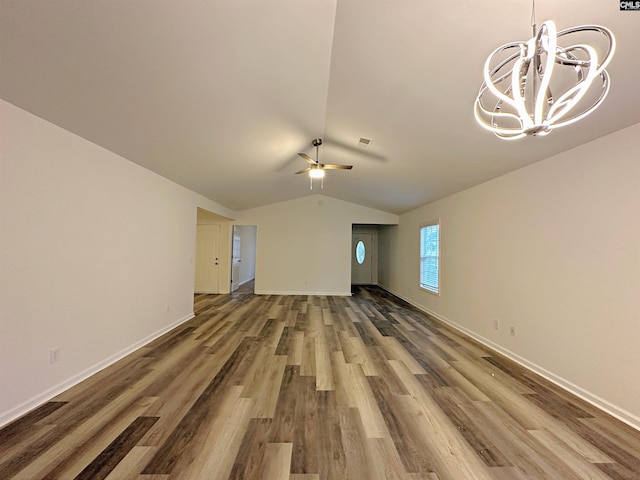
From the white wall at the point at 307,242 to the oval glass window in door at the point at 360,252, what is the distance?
240 cm

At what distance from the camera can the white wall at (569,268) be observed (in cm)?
216

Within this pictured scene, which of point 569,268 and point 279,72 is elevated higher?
point 279,72

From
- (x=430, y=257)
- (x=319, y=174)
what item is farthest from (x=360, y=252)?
(x=319, y=174)

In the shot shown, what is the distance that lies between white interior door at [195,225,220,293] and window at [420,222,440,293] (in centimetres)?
544

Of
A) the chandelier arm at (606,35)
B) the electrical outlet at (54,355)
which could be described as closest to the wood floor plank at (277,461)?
the electrical outlet at (54,355)

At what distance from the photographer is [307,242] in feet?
25.7

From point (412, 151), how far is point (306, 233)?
4.69 m

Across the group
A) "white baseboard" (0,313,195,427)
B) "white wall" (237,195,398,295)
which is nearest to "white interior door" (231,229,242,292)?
"white wall" (237,195,398,295)

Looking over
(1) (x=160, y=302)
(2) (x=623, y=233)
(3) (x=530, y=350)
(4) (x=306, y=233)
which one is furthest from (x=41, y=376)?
→ (4) (x=306, y=233)

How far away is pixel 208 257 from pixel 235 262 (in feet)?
2.70

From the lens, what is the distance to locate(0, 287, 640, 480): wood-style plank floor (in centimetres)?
163

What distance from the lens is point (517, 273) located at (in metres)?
3.28

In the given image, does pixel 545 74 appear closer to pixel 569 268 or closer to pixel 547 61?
pixel 547 61

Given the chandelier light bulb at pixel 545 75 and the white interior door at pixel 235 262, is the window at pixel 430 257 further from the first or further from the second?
the white interior door at pixel 235 262
